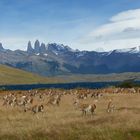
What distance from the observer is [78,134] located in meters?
19.9

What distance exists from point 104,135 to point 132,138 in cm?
125

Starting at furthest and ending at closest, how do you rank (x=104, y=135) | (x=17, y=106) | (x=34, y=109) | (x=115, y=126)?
1. (x=17, y=106)
2. (x=34, y=109)
3. (x=115, y=126)
4. (x=104, y=135)

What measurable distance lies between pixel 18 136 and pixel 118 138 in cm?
448

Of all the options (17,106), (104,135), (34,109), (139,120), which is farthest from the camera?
(17,106)

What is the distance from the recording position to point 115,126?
21.5 meters

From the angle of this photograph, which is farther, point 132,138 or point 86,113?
point 86,113

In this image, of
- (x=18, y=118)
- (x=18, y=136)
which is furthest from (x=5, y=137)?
(x=18, y=118)

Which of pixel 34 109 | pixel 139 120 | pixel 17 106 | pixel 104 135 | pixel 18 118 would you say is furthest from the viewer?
pixel 17 106

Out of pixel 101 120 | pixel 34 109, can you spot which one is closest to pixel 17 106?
pixel 34 109

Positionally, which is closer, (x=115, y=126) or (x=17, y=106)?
(x=115, y=126)

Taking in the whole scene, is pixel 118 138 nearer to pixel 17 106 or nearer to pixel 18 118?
pixel 18 118

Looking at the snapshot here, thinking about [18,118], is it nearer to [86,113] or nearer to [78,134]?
[86,113]

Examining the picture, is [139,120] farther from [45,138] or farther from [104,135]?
[45,138]

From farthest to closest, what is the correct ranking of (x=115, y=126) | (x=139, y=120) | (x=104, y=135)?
(x=139, y=120)
(x=115, y=126)
(x=104, y=135)
